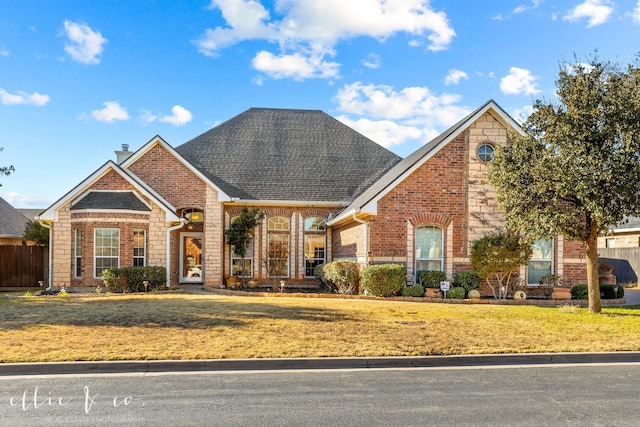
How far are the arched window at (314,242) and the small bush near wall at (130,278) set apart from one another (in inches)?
270

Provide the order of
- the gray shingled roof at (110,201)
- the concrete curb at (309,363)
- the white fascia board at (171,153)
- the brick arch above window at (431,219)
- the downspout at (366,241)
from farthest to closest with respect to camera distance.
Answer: the white fascia board at (171,153), the gray shingled roof at (110,201), the brick arch above window at (431,219), the downspout at (366,241), the concrete curb at (309,363)

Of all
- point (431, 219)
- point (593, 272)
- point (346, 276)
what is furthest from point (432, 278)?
point (593, 272)

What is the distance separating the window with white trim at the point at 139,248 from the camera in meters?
21.5

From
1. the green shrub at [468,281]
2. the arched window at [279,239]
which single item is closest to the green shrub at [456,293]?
the green shrub at [468,281]

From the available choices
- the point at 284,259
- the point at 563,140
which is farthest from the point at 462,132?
the point at 284,259

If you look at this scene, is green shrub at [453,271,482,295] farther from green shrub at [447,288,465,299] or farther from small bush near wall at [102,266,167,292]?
small bush near wall at [102,266,167,292]

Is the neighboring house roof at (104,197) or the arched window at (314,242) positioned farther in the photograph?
the arched window at (314,242)

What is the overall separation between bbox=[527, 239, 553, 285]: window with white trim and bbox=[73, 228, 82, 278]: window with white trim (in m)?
16.4

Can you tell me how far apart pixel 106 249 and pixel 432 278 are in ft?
39.2

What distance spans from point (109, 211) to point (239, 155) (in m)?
7.45

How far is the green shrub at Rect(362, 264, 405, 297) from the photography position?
18.1 metres

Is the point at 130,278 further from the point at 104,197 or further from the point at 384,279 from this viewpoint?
the point at 384,279

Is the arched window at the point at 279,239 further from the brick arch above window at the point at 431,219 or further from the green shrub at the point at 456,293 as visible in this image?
the green shrub at the point at 456,293

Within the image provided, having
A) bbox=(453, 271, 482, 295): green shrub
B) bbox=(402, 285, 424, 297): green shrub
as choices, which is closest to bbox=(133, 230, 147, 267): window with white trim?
bbox=(402, 285, 424, 297): green shrub
